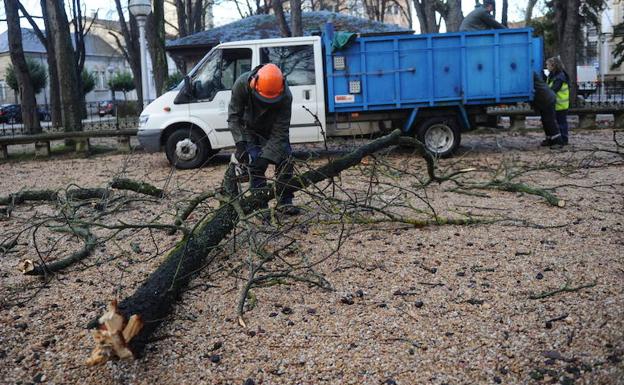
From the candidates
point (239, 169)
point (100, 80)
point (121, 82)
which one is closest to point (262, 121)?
point (239, 169)

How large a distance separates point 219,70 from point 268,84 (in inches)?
195

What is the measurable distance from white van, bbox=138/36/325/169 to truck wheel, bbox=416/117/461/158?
190 centimetres

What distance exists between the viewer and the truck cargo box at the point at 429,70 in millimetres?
11156

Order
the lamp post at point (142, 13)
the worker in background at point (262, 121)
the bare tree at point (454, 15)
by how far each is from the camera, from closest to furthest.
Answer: the worker in background at point (262, 121)
the lamp post at point (142, 13)
the bare tree at point (454, 15)

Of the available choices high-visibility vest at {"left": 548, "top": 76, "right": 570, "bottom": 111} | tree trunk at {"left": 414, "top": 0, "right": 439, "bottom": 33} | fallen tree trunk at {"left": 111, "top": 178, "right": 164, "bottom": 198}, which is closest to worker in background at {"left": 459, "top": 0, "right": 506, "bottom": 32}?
high-visibility vest at {"left": 548, "top": 76, "right": 570, "bottom": 111}

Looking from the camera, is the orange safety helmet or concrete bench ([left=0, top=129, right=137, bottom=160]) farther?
concrete bench ([left=0, top=129, right=137, bottom=160])

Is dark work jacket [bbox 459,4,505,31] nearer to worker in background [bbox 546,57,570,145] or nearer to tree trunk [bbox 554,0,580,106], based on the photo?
worker in background [bbox 546,57,570,145]

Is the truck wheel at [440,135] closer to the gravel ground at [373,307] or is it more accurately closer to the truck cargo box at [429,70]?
the truck cargo box at [429,70]

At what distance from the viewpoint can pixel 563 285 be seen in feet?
14.2

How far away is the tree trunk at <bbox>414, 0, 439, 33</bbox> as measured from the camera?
23.6m

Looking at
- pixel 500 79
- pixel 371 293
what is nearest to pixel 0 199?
pixel 371 293

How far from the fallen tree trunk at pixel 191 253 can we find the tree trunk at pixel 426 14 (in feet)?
60.9

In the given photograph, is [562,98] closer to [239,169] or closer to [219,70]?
[219,70]

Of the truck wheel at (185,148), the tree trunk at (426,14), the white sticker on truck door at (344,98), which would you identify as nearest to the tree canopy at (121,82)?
the tree trunk at (426,14)
